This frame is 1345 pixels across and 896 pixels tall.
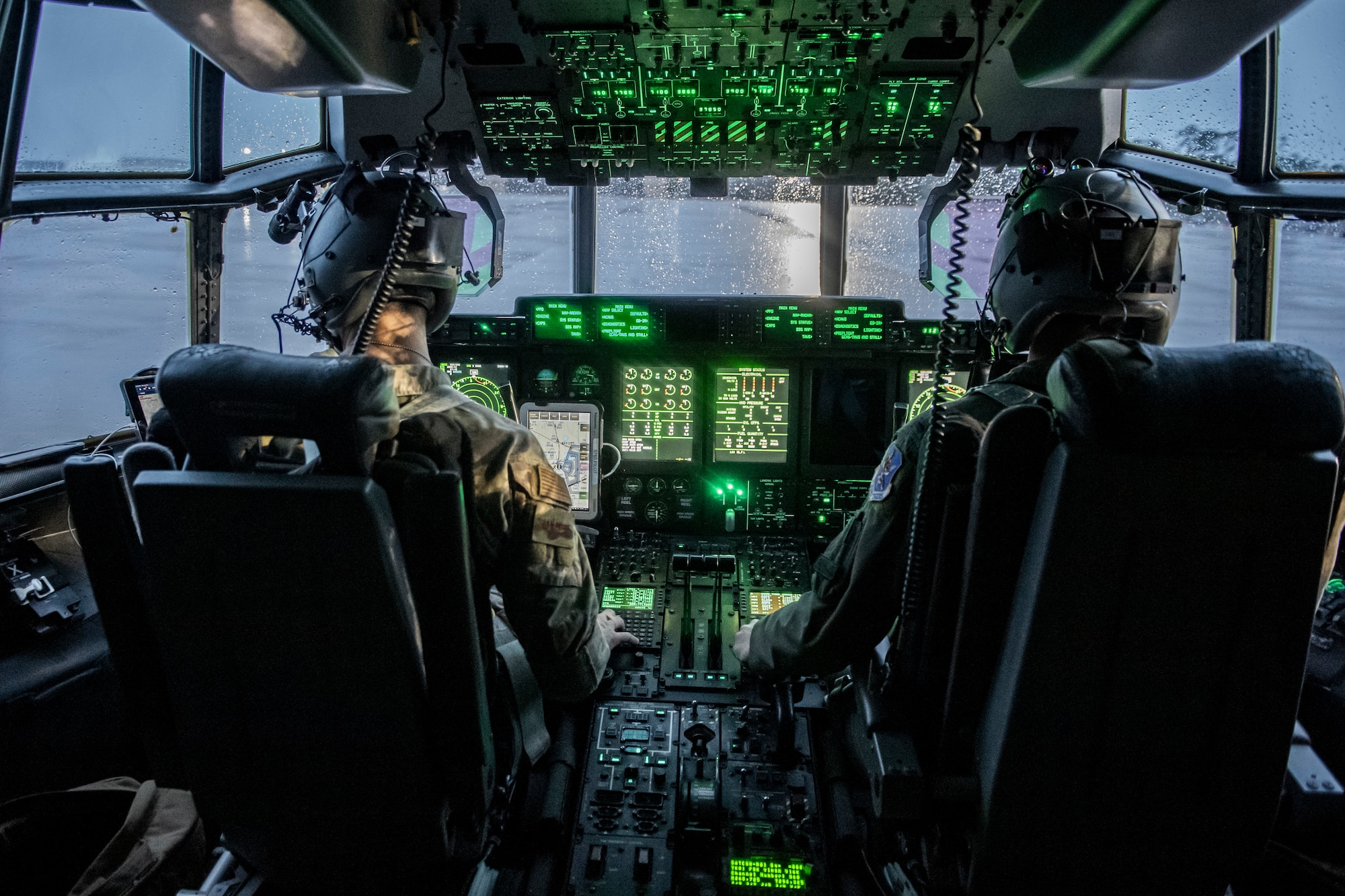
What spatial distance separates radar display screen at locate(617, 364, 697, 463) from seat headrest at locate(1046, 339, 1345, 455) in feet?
5.17

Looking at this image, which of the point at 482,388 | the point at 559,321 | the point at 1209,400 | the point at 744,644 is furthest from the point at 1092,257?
the point at 482,388

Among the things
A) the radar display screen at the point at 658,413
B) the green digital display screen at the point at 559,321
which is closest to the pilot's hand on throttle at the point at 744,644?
the radar display screen at the point at 658,413

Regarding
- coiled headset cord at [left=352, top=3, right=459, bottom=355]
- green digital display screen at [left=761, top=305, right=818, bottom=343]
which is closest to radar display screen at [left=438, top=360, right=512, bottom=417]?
green digital display screen at [left=761, top=305, right=818, bottom=343]

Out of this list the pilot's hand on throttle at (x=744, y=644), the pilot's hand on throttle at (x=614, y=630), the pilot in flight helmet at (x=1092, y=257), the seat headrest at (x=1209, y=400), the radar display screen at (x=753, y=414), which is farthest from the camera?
the radar display screen at (x=753, y=414)

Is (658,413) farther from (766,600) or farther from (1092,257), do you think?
(1092,257)

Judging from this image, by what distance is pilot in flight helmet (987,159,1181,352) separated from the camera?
1.19m

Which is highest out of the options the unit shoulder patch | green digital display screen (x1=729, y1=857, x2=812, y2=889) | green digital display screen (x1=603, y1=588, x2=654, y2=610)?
the unit shoulder patch

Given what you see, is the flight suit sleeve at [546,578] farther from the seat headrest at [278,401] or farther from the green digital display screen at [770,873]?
the green digital display screen at [770,873]

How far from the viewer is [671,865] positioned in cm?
147

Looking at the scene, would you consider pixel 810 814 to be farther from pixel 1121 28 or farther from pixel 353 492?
pixel 1121 28

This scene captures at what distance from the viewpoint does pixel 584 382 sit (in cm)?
241

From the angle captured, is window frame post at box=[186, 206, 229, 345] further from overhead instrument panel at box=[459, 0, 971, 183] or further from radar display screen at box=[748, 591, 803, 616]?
radar display screen at box=[748, 591, 803, 616]

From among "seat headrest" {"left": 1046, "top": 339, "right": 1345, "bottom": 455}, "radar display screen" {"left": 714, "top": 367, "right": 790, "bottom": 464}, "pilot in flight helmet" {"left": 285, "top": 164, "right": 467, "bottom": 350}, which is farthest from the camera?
"radar display screen" {"left": 714, "top": 367, "right": 790, "bottom": 464}

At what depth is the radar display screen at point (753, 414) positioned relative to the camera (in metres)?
2.36
